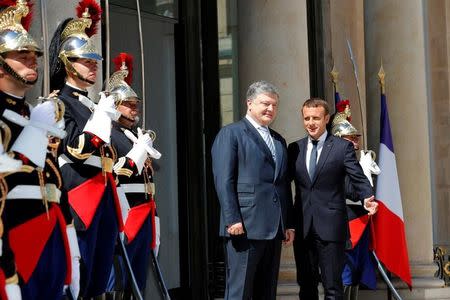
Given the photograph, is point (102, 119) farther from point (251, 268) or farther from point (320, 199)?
point (320, 199)

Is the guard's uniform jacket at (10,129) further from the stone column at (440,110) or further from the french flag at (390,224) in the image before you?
the stone column at (440,110)

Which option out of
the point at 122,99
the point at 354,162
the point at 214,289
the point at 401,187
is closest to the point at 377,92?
the point at 401,187

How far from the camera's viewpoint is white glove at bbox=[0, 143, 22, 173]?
5.23 metres

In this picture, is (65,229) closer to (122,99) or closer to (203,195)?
(122,99)

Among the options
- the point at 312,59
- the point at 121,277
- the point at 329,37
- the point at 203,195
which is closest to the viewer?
the point at 121,277

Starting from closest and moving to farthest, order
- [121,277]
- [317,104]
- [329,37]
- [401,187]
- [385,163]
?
[121,277] → [317,104] → [385,163] → [401,187] → [329,37]

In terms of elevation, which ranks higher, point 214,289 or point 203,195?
point 203,195

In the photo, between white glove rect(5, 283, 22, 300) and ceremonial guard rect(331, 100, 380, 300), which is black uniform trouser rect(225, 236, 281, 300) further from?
ceremonial guard rect(331, 100, 380, 300)

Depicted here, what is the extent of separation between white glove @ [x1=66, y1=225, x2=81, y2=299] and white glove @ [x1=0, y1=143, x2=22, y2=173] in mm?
738

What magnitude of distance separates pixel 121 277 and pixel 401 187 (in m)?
5.66

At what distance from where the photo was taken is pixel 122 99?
25.3 feet

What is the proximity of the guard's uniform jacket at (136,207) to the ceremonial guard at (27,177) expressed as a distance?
1967 mm

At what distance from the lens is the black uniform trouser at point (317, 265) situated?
8.30 meters

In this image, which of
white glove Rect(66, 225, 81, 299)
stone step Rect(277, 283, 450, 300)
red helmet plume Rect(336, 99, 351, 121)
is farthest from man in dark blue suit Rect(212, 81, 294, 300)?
stone step Rect(277, 283, 450, 300)
